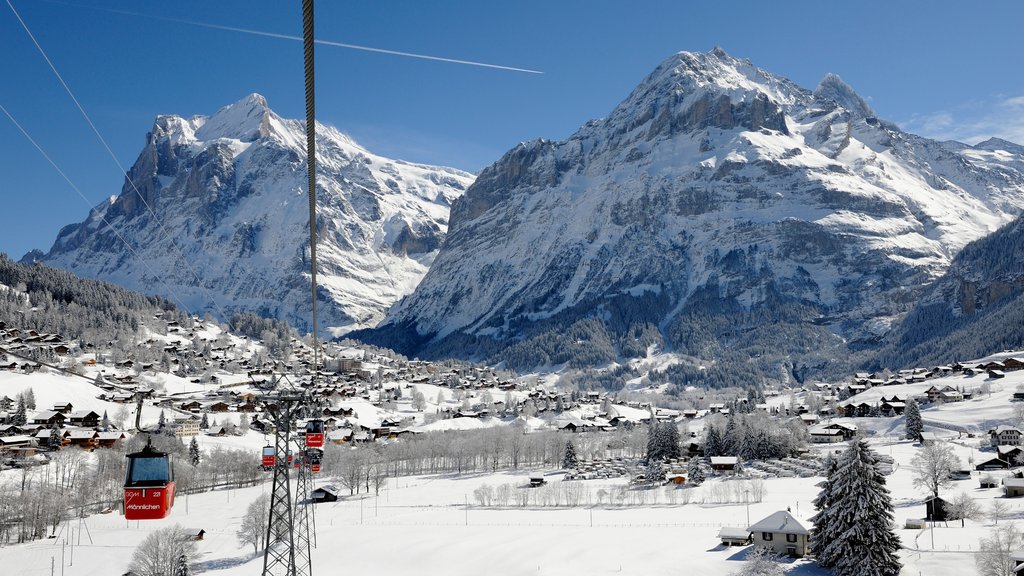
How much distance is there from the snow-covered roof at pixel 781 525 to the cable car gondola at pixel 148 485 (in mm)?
44124

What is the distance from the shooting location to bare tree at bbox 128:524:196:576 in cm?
5681

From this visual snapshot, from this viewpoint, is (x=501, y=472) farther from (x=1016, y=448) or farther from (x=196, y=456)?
(x=1016, y=448)

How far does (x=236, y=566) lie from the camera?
63.7 metres

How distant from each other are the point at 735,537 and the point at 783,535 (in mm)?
3764

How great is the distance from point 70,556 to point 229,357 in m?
132

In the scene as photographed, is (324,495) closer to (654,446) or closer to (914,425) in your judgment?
(654,446)

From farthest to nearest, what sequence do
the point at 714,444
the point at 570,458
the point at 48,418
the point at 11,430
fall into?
1. the point at 570,458
2. the point at 714,444
3. the point at 48,418
4. the point at 11,430

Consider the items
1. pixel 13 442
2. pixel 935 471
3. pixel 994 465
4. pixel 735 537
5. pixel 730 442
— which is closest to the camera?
pixel 735 537

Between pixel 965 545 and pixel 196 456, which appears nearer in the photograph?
pixel 965 545

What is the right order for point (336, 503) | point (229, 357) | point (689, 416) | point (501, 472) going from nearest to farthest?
point (336, 503) → point (501, 472) → point (689, 416) → point (229, 357)

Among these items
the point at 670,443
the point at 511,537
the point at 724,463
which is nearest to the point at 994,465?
the point at 724,463

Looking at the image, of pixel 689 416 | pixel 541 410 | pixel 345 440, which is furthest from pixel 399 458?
pixel 689 416

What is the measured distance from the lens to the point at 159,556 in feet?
188

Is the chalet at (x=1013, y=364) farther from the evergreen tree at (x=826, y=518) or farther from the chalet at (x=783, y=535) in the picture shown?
the evergreen tree at (x=826, y=518)
